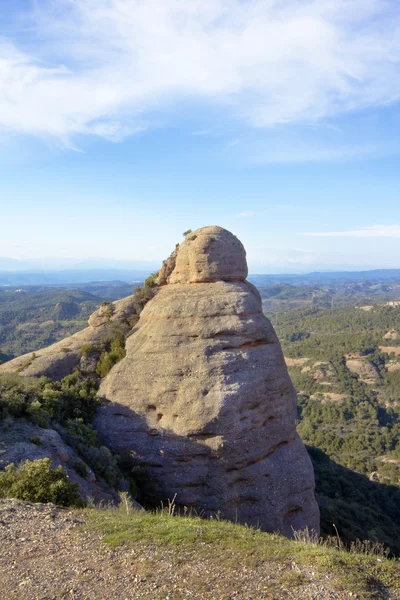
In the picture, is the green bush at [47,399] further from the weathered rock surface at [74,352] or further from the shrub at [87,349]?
the shrub at [87,349]

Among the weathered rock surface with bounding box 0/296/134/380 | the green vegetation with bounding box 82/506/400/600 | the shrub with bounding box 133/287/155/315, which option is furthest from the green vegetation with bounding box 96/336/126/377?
the green vegetation with bounding box 82/506/400/600

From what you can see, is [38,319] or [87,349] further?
[38,319]

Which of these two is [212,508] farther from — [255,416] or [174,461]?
[255,416]

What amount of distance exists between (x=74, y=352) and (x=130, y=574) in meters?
17.7

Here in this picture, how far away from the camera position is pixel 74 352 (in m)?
24.0

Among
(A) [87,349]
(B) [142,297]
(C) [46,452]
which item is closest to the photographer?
(C) [46,452]

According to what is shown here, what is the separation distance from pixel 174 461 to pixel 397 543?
17.3m

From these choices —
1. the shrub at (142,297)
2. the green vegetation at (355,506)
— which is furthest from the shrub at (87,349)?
the green vegetation at (355,506)

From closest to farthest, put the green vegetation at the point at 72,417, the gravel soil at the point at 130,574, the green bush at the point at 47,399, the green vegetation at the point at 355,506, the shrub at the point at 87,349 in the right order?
1. the gravel soil at the point at 130,574
2. the green vegetation at the point at 72,417
3. the green bush at the point at 47,399
4. the green vegetation at the point at 355,506
5. the shrub at the point at 87,349

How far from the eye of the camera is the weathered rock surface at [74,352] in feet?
75.1

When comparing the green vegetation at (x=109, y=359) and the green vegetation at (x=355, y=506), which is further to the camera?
the green vegetation at (x=355, y=506)

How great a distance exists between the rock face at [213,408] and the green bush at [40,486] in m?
7.09

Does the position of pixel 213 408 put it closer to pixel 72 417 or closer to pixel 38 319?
pixel 72 417

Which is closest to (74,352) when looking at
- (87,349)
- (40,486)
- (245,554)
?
(87,349)
